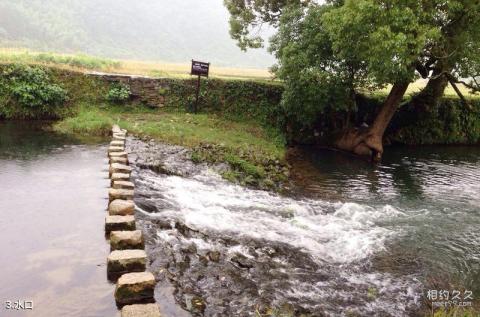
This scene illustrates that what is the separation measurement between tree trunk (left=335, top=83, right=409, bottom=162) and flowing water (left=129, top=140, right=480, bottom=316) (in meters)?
4.46

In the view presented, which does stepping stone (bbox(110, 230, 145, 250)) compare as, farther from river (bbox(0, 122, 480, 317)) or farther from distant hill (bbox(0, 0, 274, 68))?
distant hill (bbox(0, 0, 274, 68))

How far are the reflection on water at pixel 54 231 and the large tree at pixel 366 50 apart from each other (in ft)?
32.7

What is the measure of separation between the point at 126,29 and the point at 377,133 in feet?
278

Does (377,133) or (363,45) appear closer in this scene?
(363,45)

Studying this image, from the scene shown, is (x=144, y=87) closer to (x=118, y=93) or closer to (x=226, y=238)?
(x=118, y=93)

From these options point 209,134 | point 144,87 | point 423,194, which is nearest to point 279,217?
point 423,194

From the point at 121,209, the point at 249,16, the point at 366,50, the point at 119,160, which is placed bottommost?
the point at 121,209

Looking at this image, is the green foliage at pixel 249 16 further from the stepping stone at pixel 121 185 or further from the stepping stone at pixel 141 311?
the stepping stone at pixel 141 311

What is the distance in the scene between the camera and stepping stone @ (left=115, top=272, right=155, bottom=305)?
→ 537 cm

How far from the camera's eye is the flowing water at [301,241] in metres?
6.47

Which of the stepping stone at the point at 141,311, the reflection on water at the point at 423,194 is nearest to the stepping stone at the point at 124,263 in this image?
the stepping stone at the point at 141,311

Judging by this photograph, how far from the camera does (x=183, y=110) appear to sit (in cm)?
2111

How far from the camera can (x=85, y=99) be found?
19.7m

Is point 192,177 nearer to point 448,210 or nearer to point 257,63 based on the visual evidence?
point 448,210
